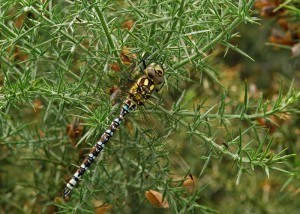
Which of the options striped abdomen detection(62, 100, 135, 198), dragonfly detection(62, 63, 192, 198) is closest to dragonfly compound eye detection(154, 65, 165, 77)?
dragonfly detection(62, 63, 192, 198)

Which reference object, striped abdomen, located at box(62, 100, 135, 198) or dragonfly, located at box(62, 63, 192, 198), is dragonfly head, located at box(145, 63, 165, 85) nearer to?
dragonfly, located at box(62, 63, 192, 198)

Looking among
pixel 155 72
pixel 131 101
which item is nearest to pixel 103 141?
pixel 131 101

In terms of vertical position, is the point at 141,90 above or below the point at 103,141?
above

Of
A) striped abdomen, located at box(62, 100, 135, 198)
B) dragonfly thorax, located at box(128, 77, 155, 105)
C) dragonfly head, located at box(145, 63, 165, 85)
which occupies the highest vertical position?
dragonfly head, located at box(145, 63, 165, 85)

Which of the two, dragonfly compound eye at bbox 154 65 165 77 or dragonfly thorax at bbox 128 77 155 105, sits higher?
dragonfly compound eye at bbox 154 65 165 77

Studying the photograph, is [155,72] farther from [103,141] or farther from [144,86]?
[103,141]

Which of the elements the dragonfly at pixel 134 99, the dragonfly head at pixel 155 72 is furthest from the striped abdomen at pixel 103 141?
the dragonfly head at pixel 155 72

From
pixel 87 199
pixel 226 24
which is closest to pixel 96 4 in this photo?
pixel 226 24

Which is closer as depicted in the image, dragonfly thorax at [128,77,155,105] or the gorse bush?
the gorse bush

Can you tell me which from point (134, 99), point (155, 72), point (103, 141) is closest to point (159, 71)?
point (155, 72)
